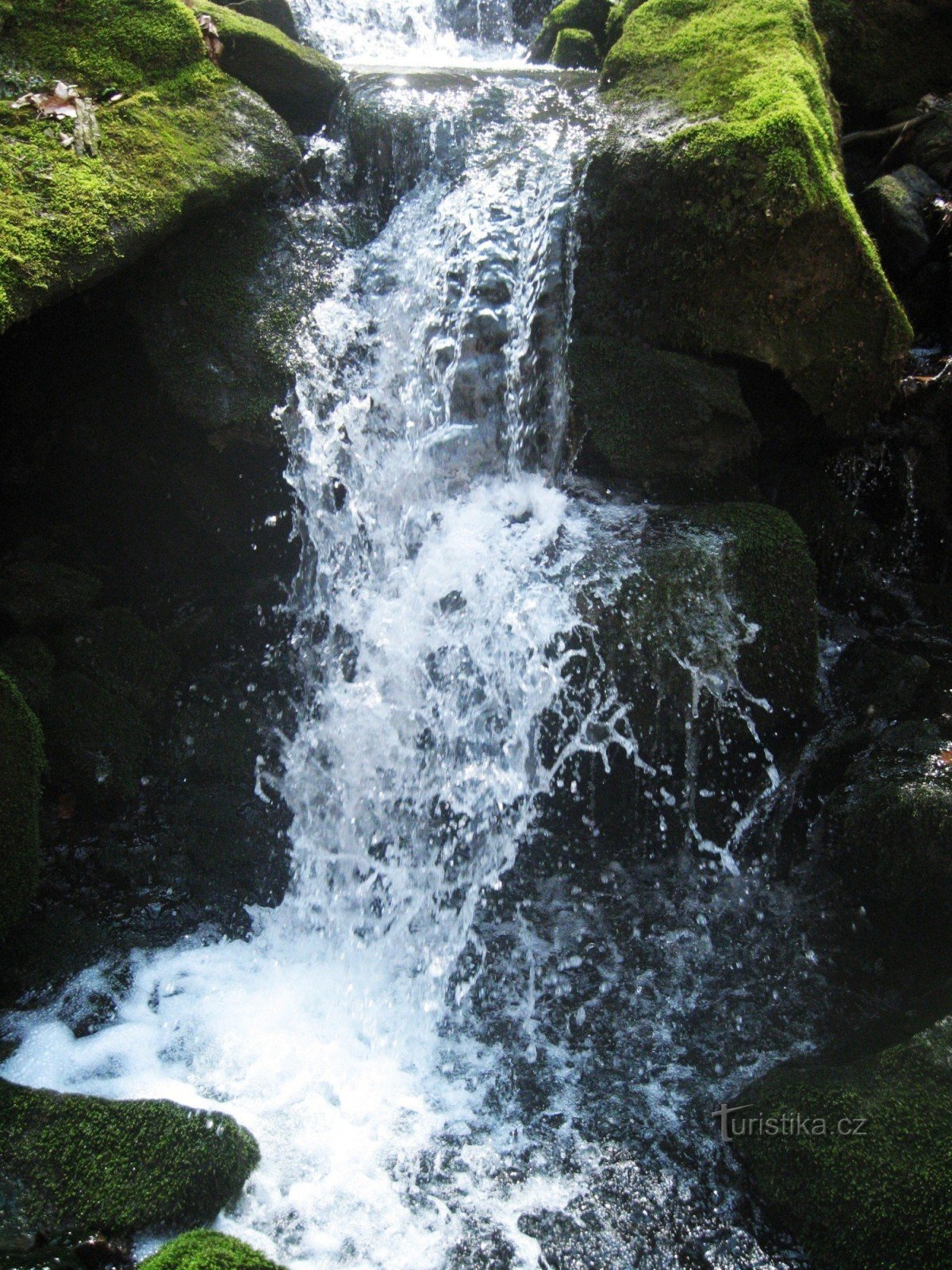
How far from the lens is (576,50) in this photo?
26.8ft

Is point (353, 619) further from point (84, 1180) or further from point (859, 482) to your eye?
point (859, 482)

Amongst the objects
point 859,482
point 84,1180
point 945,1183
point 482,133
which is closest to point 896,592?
point 859,482

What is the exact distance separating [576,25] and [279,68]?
12.3 feet

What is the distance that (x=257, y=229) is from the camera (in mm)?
5762

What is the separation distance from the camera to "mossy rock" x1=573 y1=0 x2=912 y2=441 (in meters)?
4.82

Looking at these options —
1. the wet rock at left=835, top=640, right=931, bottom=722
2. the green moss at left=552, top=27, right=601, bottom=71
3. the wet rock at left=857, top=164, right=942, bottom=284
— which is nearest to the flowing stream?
the wet rock at left=835, top=640, right=931, bottom=722

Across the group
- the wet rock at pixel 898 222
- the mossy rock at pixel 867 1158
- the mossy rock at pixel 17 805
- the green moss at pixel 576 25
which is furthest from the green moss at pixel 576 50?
the mossy rock at pixel 867 1158

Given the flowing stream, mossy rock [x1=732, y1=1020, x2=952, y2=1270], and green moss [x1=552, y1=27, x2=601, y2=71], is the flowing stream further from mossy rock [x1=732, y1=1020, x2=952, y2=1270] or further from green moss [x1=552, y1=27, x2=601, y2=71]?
green moss [x1=552, y1=27, x2=601, y2=71]

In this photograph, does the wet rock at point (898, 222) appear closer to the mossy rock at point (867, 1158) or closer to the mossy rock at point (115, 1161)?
the mossy rock at point (867, 1158)

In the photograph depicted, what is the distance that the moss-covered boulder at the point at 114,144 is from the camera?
4117 millimetres

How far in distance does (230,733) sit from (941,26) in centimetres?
799

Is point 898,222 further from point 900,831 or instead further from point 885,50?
point 900,831

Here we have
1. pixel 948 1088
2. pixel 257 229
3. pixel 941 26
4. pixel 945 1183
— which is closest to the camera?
pixel 945 1183

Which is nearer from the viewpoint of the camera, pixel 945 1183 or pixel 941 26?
pixel 945 1183
